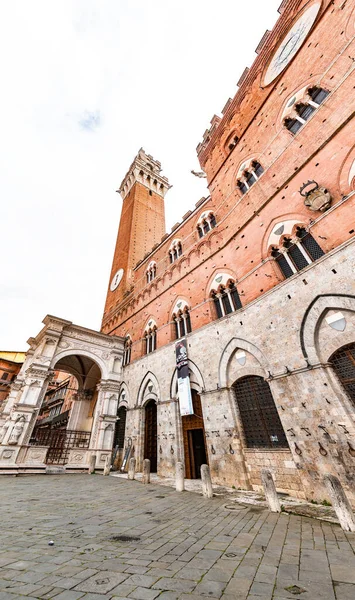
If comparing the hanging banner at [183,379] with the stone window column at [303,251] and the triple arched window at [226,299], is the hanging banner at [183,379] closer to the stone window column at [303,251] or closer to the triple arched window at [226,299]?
the triple arched window at [226,299]

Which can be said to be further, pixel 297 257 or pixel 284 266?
pixel 284 266

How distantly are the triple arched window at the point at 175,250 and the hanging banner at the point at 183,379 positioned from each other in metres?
6.87

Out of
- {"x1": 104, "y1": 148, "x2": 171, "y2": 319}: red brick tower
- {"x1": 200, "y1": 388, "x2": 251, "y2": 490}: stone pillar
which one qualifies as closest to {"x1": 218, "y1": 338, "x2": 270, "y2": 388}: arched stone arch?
{"x1": 200, "y1": 388, "x2": 251, "y2": 490}: stone pillar

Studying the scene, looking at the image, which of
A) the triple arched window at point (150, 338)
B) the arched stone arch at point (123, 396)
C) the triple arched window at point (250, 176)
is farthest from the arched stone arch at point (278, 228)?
the arched stone arch at point (123, 396)

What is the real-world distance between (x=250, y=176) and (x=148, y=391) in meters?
13.4

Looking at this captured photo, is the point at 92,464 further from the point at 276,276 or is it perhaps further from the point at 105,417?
the point at 276,276

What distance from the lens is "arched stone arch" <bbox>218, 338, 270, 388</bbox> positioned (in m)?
8.42

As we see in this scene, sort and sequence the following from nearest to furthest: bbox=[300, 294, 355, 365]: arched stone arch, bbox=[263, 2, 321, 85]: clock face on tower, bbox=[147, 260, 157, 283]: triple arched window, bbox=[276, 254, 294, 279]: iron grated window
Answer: bbox=[300, 294, 355, 365]: arched stone arch
bbox=[276, 254, 294, 279]: iron grated window
bbox=[263, 2, 321, 85]: clock face on tower
bbox=[147, 260, 157, 283]: triple arched window

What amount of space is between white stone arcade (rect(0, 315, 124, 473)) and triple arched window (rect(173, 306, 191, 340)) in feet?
18.8

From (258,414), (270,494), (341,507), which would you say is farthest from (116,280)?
(341,507)

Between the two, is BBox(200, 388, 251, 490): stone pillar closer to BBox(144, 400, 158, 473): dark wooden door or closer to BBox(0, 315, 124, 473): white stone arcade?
BBox(144, 400, 158, 473): dark wooden door

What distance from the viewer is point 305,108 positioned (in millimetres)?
10297

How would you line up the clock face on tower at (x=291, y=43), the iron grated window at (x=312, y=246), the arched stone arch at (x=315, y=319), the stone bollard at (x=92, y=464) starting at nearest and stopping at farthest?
the arched stone arch at (x=315, y=319)
the iron grated window at (x=312, y=246)
the clock face on tower at (x=291, y=43)
the stone bollard at (x=92, y=464)

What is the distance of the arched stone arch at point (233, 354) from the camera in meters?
8.42
